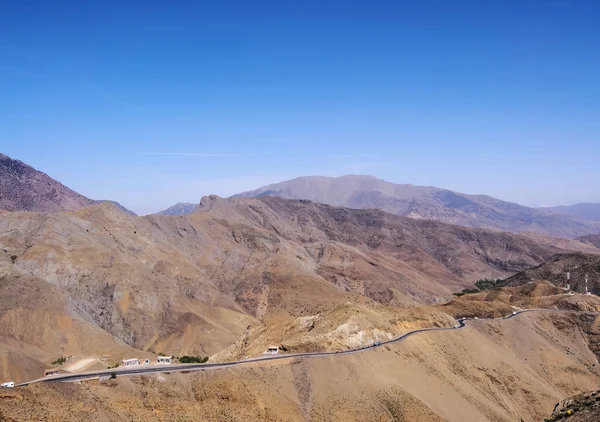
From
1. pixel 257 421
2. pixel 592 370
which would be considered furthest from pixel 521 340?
pixel 257 421

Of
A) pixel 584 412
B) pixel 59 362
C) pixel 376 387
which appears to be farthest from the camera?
pixel 59 362

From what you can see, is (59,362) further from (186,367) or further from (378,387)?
(378,387)

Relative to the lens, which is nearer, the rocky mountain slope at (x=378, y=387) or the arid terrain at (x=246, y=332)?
the rocky mountain slope at (x=378, y=387)

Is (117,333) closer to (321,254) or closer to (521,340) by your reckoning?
(521,340)

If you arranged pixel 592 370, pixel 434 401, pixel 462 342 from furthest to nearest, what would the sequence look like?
pixel 592 370
pixel 462 342
pixel 434 401

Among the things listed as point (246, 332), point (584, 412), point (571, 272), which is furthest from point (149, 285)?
point (571, 272)

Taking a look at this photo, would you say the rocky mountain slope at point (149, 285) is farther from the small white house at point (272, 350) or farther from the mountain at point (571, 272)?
the mountain at point (571, 272)

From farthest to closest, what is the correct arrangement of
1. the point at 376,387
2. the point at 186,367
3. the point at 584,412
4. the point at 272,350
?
the point at 272,350 < the point at 376,387 < the point at 186,367 < the point at 584,412

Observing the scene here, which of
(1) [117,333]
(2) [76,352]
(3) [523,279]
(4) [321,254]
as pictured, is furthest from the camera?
(4) [321,254]

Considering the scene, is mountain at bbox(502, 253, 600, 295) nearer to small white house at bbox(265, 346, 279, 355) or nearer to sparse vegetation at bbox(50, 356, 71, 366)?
small white house at bbox(265, 346, 279, 355)

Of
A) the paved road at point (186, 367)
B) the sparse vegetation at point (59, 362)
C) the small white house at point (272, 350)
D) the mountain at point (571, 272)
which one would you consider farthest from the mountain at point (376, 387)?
the mountain at point (571, 272)

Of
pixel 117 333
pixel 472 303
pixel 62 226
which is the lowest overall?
pixel 117 333
